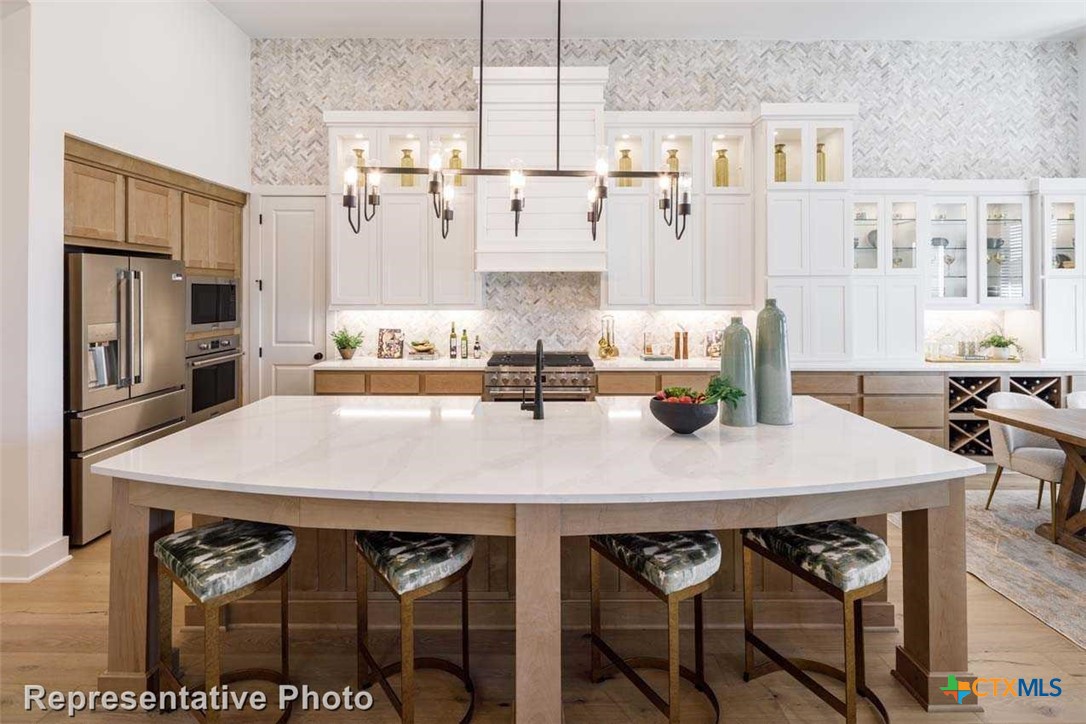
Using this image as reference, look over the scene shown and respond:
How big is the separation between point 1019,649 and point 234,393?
544 centimetres

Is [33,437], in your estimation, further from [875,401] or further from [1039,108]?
[1039,108]

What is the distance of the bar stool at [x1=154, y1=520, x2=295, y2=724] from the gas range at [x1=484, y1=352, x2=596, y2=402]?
2.78m

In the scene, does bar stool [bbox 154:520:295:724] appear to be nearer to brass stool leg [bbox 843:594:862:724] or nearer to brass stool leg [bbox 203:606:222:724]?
brass stool leg [bbox 203:606:222:724]

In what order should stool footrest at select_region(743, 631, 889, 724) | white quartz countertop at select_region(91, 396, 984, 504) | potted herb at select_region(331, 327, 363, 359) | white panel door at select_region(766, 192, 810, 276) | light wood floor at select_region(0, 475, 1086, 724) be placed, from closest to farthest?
white quartz countertop at select_region(91, 396, 984, 504), stool footrest at select_region(743, 631, 889, 724), light wood floor at select_region(0, 475, 1086, 724), white panel door at select_region(766, 192, 810, 276), potted herb at select_region(331, 327, 363, 359)

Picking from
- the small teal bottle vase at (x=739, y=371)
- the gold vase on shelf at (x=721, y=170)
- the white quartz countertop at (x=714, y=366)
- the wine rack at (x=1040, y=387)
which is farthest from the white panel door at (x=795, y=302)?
the small teal bottle vase at (x=739, y=371)

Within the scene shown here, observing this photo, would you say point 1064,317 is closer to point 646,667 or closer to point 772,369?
point 772,369

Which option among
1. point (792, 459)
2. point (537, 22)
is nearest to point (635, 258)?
point (537, 22)

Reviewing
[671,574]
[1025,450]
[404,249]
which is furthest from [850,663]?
[404,249]

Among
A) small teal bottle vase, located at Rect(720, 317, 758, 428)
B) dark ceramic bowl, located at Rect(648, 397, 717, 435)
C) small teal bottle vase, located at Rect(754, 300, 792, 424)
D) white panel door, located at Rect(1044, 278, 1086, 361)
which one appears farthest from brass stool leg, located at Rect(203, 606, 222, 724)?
white panel door, located at Rect(1044, 278, 1086, 361)

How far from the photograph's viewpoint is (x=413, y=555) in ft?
6.43

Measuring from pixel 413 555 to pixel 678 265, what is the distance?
3.86 meters

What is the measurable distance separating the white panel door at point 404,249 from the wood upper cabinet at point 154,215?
4.82 feet

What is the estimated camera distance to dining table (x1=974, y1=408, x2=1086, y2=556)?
3.55 m

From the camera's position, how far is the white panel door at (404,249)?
525cm
